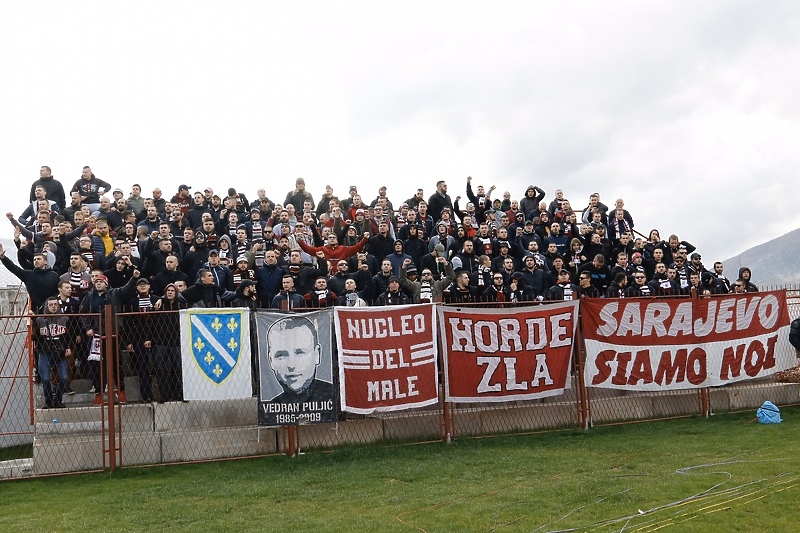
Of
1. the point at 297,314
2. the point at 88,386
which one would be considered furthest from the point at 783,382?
the point at 88,386

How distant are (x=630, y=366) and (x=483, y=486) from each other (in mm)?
5050

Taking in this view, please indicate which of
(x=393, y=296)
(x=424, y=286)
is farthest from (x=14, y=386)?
(x=424, y=286)

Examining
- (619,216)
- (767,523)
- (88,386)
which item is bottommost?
(767,523)

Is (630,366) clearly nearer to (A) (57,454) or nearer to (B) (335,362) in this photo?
(B) (335,362)

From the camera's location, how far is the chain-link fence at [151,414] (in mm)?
11453

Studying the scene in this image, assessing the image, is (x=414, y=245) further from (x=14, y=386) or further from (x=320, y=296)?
(x=14, y=386)

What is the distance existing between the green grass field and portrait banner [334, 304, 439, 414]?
30.3 inches

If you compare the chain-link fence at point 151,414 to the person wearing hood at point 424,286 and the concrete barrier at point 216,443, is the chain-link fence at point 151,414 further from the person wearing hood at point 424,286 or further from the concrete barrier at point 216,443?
the person wearing hood at point 424,286

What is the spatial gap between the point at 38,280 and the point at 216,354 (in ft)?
11.6

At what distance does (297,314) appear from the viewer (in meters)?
11.8

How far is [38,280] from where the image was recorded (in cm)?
1290

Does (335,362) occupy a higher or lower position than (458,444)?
higher

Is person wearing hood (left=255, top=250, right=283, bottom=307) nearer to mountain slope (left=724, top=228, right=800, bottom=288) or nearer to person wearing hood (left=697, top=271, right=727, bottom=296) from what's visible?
person wearing hood (left=697, top=271, right=727, bottom=296)

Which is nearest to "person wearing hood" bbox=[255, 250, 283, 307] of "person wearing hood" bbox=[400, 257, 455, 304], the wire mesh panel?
"person wearing hood" bbox=[400, 257, 455, 304]
